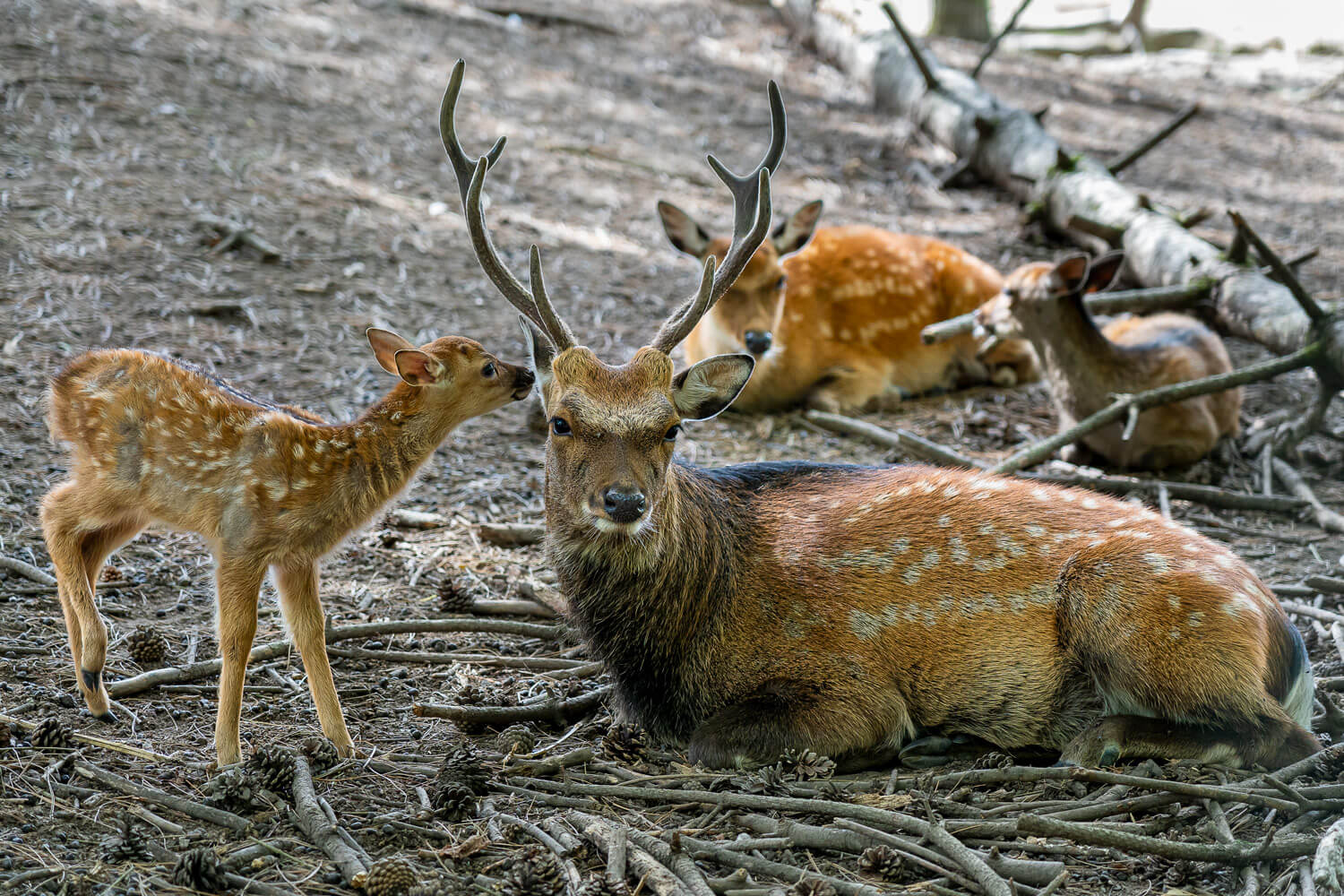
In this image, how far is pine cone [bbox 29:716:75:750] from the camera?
3816 millimetres

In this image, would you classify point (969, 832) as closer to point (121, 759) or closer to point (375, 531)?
point (121, 759)

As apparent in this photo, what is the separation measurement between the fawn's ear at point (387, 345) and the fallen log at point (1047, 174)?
17.0 ft

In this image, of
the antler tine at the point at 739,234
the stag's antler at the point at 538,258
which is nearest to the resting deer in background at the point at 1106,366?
the antler tine at the point at 739,234

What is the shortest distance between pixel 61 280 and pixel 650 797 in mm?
5531

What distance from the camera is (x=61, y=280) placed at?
7.33 m

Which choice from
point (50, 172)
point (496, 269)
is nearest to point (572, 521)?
point (496, 269)

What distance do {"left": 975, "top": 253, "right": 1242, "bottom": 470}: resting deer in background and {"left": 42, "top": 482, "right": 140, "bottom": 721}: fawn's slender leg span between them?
552 cm

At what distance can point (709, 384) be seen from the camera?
173 inches

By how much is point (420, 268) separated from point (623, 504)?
5.48 metres

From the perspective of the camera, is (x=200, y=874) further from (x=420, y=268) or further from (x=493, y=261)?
(x=420, y=268)

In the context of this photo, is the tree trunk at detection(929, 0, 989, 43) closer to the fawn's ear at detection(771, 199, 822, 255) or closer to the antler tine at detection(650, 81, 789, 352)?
the fawn's ear at detection(771, 199, 822, 255)

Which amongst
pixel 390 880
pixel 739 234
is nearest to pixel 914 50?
pixel 739 234

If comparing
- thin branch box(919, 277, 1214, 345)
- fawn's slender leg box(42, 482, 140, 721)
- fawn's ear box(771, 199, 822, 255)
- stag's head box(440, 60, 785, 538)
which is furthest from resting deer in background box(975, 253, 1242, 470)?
fawn's slender leg box(42, 482, 140, 721)

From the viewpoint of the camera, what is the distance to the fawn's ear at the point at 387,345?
4.50 metres
